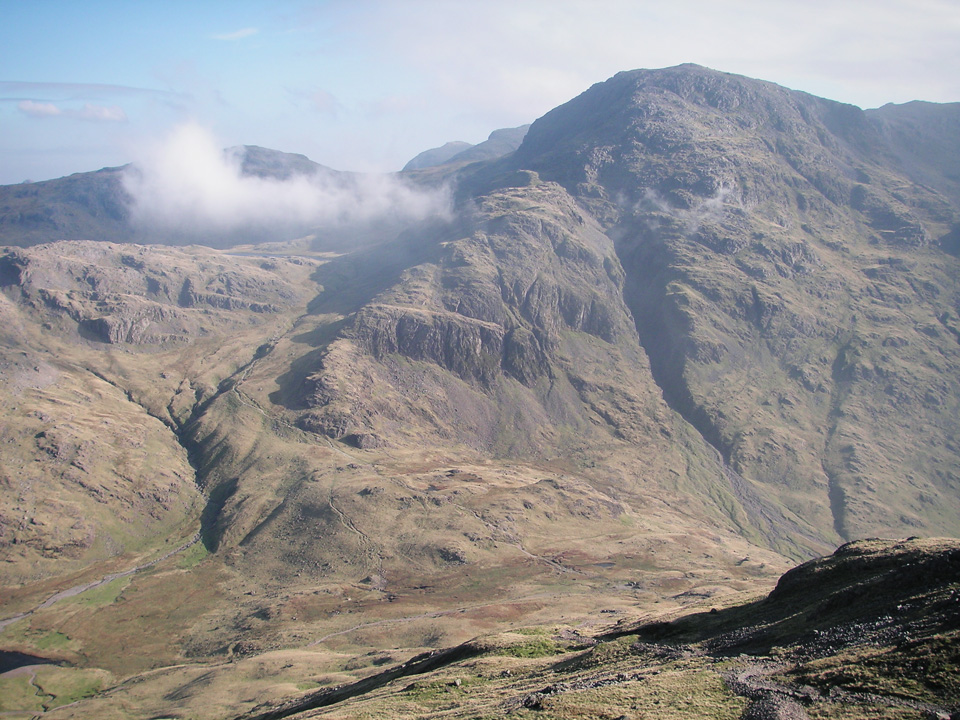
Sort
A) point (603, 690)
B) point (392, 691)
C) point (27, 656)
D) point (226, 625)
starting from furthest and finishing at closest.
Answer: point (226, 625)
point (27, 656)
point (392, 691)
point (603, 690)

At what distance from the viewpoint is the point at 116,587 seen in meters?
193

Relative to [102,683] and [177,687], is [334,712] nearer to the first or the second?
[177,687]

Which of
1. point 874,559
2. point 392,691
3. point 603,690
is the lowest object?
point 392,691

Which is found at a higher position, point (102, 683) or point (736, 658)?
point (736, 658)

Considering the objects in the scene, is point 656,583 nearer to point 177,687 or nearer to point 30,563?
point 177,687

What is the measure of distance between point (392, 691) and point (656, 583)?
140826 millimetres

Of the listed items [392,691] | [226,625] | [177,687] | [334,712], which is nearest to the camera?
[334,712]

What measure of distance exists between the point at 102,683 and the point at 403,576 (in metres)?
81.1

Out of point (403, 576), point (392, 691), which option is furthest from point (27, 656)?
point (392, 691)

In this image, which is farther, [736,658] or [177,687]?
[177,687]

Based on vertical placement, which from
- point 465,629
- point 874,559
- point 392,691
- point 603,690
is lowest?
point 465,629

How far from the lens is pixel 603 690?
58.7 m

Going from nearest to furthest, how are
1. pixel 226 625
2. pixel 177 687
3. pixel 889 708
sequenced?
pixel 889 708 → pixel 177 687 → pixel 226 625

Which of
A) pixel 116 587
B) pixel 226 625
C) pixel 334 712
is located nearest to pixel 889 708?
pixel 334 712
